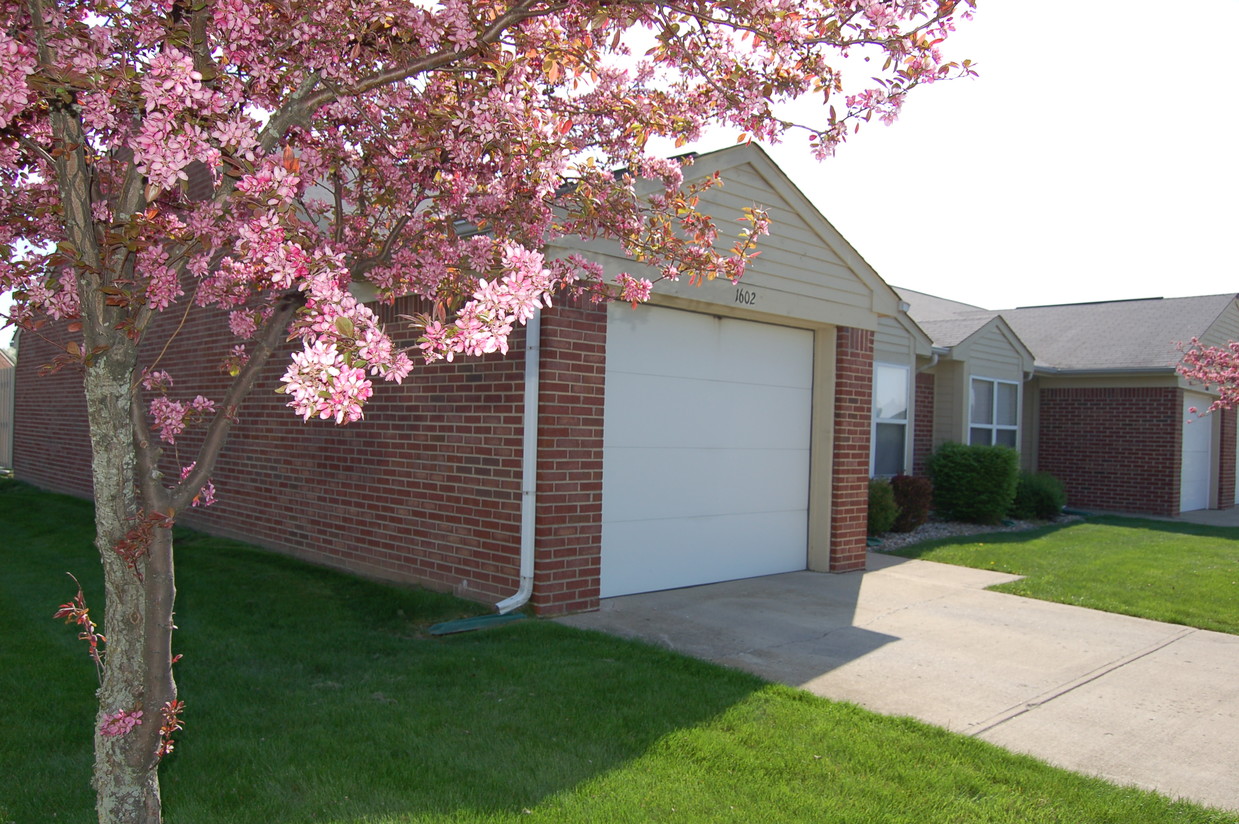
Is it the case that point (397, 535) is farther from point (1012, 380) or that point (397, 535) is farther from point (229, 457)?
point (1012, 380)

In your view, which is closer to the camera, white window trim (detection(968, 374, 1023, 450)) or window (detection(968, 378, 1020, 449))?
white window trim (detection(968, 374, 1023, 450))

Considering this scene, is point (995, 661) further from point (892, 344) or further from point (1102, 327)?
point (1102, 327)

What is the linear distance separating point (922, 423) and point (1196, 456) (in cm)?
785

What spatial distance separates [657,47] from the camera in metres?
4.85

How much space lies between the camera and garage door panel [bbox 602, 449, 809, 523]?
786cm

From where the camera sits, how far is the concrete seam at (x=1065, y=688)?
5.19 m

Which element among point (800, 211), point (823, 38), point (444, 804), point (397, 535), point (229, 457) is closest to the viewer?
point (444, 804)

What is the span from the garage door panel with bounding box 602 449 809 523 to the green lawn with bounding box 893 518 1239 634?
2337 mm

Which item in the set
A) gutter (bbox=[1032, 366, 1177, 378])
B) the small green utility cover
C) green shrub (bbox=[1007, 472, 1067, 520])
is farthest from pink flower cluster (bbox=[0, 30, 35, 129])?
gutter (bbox=[1032, 366, 1177, 378])

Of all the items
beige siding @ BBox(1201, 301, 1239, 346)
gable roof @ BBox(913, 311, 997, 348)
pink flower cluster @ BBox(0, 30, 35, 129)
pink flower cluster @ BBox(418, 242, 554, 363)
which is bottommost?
pink flower cluster @ BBox(418, 242, 554, 363)

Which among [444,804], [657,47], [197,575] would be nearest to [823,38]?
[657,47]

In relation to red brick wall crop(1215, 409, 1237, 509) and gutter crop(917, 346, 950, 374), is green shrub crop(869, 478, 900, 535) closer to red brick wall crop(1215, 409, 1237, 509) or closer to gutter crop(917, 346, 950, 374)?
gutter crop(917, 346, 950, 374)

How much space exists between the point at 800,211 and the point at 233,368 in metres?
6.82

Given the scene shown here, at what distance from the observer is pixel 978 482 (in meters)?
15.2
